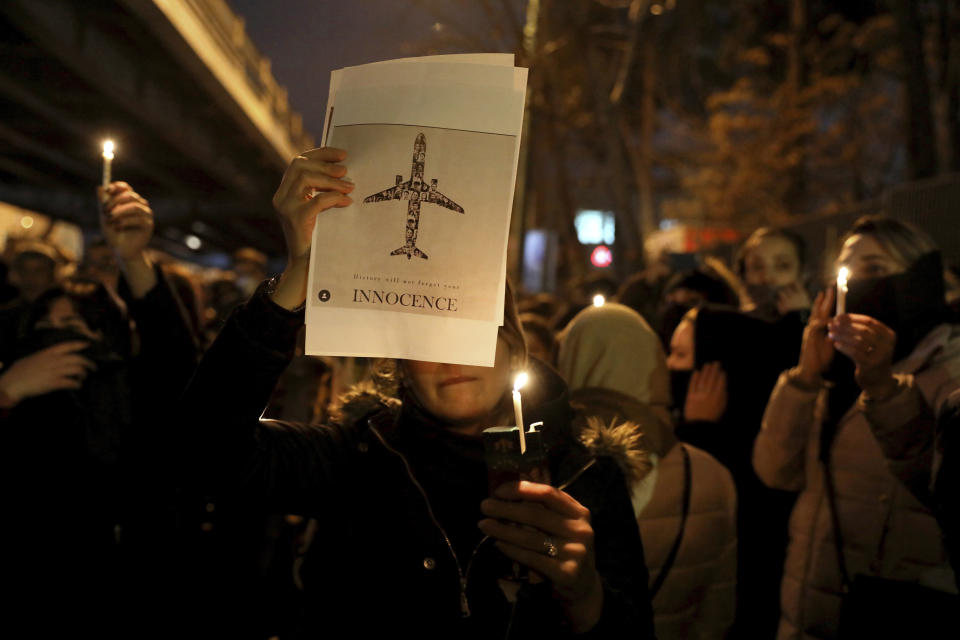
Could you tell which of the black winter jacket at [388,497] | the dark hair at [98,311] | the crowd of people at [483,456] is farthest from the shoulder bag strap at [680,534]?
the dark hair at [98,311]

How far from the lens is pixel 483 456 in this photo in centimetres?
209

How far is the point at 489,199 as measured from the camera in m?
1.61

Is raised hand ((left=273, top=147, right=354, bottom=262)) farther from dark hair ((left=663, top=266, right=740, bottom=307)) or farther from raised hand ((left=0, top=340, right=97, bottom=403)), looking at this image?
dark hair ((left=663, top=266, right=740, bottom=307))

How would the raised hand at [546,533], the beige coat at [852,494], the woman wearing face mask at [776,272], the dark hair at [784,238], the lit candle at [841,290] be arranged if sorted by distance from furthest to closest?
the dark hair at [784,238] < the woman wearing face mask at [776,272] < the beige coat at [852,494] < the lit candle at [841,290] < the raised hand at [546,533]

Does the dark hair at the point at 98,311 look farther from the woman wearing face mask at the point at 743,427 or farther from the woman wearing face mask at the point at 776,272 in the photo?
the woman wearing face mask at the point at 776,272

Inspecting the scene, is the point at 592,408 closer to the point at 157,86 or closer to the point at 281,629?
the point at 281,629

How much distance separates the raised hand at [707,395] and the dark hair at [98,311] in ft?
9.05

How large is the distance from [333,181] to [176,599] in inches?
177

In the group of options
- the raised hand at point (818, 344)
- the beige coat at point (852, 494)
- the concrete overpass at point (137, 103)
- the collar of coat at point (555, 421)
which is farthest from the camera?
the concrete overpass at point (137, 103)

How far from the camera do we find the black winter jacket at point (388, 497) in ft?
5.70

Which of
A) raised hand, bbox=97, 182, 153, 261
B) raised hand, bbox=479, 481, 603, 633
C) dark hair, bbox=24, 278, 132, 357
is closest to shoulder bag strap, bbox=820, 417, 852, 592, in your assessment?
raised hand, bbox=479, 481, 603, 633

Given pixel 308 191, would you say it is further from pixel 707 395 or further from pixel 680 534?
pixel 707 395

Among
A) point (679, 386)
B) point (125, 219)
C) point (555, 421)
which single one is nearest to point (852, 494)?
point (679, 386)

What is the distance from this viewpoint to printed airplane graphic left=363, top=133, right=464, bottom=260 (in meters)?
1.62
